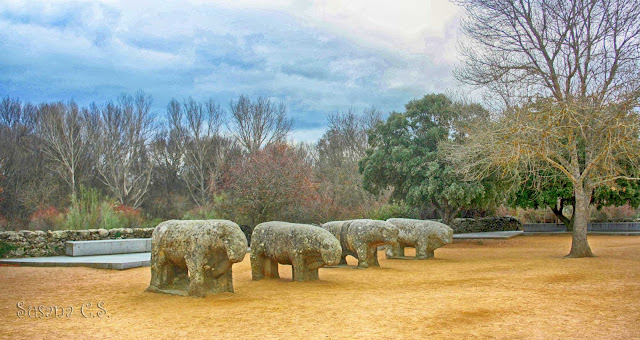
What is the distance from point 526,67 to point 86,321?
14.3 m

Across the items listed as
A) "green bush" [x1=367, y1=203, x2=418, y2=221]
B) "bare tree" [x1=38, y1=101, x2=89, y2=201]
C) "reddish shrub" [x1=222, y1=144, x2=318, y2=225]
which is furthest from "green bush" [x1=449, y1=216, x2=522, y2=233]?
"bare tree" [x1=38, y1=101, x2=89, y2=201]

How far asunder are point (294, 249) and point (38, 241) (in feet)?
31.8

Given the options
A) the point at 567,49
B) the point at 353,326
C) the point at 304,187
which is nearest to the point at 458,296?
the point at 353,326

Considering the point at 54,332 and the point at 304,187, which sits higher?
the point at 304,187

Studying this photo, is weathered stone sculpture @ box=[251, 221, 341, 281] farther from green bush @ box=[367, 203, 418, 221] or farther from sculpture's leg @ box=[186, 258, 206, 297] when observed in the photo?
green bush @ box=[367, 203, 418, 221]

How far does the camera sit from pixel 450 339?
5664mm

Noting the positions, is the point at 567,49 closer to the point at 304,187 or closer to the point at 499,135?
the point at 499,135

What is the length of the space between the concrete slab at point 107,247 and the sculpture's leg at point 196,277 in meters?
8.49

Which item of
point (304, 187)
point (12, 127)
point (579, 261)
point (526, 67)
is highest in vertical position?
point (12, 127)

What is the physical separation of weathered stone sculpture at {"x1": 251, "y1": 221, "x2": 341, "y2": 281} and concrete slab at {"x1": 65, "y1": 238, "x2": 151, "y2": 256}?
7369 millimetres

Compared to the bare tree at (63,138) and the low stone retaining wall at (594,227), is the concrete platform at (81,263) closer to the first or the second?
the bare tree at (63,138)

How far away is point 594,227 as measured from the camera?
31.3m

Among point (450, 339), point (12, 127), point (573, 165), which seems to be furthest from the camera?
point (12, 127)

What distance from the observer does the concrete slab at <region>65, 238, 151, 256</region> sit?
592 inches
